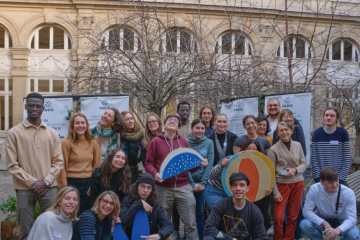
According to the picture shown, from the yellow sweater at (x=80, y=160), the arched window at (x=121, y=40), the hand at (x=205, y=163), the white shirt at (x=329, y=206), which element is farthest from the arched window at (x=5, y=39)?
the white shirt at (x=329, y=206)

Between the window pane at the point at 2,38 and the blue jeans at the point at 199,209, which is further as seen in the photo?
the window pane at the point at 2,38

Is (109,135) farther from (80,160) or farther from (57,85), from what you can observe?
(57,85)

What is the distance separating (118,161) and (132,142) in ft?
3.42

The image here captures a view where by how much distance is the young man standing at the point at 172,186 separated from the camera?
4758mm

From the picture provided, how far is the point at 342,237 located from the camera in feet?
14.7

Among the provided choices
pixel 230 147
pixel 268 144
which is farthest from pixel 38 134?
pixel 268 144

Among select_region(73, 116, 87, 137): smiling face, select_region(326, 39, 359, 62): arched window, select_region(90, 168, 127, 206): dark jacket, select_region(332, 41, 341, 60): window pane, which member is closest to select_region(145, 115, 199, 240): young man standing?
select_region(90, 168, 127, 206): dark jacket

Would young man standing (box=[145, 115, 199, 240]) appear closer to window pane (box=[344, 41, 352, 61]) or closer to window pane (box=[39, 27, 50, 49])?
window pane (box=[39, 27, 50, 49])

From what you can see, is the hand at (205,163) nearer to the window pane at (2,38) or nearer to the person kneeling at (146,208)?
the person kneeling at (146,208)

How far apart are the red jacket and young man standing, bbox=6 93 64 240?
118cm

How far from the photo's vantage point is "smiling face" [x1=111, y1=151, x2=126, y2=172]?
449cm

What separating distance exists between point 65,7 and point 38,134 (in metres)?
15.9

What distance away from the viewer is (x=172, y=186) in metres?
4.79

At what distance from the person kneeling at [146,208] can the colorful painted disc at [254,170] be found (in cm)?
87
